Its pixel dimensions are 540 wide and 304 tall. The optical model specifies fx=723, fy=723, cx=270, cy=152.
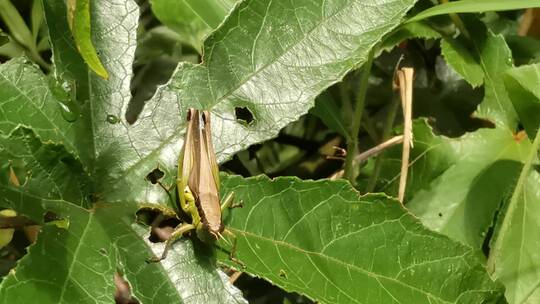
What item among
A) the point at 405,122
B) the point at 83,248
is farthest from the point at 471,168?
the point at 83,248

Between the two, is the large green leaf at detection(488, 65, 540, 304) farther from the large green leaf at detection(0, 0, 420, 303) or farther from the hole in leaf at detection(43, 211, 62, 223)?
the hole in leaf at detection(43, 211, 62, 223)

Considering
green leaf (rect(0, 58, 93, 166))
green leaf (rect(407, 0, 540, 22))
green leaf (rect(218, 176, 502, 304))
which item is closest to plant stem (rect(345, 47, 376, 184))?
green leaf (rect(407, 0, 540, 22))

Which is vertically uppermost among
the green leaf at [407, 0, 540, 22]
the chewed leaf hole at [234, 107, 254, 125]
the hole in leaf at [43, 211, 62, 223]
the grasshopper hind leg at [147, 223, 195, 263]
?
the hole in leaf at [43, 211, 62, 223]

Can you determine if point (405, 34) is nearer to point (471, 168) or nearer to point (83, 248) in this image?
point (471, 168)

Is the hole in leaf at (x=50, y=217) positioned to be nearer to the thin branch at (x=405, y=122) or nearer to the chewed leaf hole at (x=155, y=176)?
the chewed leaf hole at (x=155, y=176)

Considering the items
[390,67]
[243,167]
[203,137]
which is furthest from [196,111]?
[390,67]

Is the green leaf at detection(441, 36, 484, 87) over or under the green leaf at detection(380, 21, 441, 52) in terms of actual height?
under
